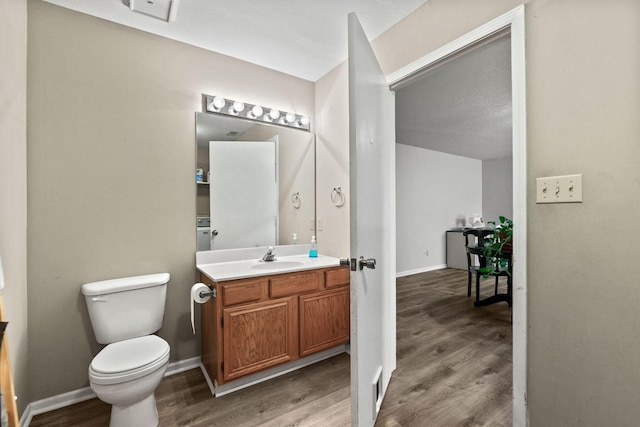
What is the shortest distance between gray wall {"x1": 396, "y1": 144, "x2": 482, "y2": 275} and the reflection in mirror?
2.77 meters

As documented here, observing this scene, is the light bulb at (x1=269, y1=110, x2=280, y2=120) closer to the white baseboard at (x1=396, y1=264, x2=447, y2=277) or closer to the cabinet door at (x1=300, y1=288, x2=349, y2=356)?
the cabinet door at (x1=300, y1=288, x2=349, y2=356)

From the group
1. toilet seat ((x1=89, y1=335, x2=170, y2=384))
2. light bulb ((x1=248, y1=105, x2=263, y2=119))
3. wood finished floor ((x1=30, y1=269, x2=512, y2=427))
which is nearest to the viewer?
toilet seat ((x1=89, y1=335, x2=170, y2=384))

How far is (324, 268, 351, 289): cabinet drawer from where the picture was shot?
7.23ft

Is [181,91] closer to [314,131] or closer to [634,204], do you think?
[314,131]

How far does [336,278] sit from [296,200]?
2.80 feet

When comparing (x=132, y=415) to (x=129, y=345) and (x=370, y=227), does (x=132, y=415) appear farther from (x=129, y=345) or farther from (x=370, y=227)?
(x=370, y=227)

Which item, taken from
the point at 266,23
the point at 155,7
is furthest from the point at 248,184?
the point at 155,7

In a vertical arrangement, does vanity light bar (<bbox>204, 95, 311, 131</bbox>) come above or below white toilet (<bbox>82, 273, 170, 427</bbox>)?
above

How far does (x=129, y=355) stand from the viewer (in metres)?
1.51

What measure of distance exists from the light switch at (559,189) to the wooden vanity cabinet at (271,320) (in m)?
1.43

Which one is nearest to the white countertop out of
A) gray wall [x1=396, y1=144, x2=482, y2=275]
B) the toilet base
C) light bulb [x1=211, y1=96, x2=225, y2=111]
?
the toilet base

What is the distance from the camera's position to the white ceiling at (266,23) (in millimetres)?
1773

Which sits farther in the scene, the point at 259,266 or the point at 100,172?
the point at 259,266

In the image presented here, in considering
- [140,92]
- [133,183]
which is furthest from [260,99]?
[133,183]
